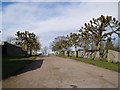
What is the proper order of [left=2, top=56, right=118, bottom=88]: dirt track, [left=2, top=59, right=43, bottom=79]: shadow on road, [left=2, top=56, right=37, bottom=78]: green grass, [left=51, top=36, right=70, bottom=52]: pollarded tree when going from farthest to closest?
[left=51, top=36, right=70, bottom=52]: pollarded tree → [left=2, top=56, right=37, bottom=78]: green grass → [left=2, top=59, right=43, bottom=79]: shadow on road → [left=2, top=56, right=118, bottom=88]: dirt track

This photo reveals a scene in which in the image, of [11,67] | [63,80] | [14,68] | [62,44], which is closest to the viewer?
[63,80]

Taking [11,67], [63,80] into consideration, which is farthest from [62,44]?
[63,80]

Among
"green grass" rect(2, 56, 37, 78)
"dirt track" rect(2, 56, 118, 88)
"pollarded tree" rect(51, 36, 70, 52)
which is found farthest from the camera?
"pollarded tree" rect(51, 36, 70, 52)

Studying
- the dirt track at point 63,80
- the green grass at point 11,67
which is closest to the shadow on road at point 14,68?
the green grass at point 11,67

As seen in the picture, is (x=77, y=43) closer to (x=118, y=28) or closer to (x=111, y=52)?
(x=118, y=28)

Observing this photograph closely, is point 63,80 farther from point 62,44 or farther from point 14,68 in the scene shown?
point 62,44

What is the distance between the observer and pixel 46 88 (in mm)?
11734

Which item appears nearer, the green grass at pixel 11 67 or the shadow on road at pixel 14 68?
the shadow on road at pixel 14 68

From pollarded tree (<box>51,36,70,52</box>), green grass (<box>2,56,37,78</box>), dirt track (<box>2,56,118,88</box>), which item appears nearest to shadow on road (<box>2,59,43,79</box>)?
green grass (<box>2,56,37,78</box>)

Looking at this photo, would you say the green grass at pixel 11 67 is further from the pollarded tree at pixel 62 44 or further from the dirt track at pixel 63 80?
the pollarded tree at pixel 62 44

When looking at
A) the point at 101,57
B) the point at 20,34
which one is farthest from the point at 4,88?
the point at 20,34

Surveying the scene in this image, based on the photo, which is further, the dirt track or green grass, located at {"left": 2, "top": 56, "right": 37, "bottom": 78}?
green grass, located at {"left": 2, "top": 56, "right": 37, "bottom": 78}

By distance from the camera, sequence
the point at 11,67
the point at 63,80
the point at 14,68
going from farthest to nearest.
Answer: the point at 11,67 < the point at 14,68 < the point at 63,80

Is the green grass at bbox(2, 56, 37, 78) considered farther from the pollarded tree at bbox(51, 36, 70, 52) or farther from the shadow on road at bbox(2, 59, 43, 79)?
the pollarded tree at bbox(51, 36, 70, 52)
